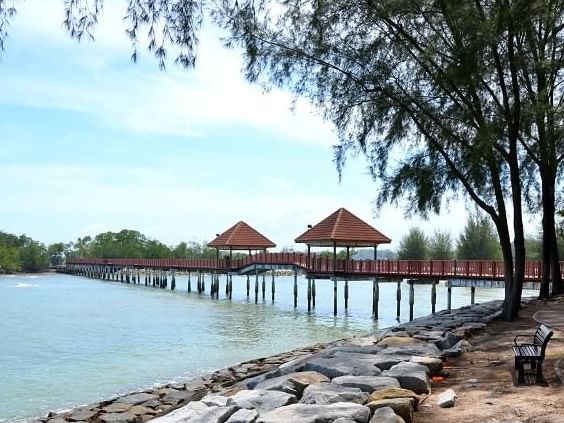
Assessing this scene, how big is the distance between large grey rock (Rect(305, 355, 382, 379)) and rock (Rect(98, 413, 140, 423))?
7.58 ft

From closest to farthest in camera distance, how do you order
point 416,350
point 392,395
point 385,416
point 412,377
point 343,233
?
1. point 385,416
2. point 392,395
3. point 412,377
4. point 416,350
5. point 343,233

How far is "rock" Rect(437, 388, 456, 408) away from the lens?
547 cm

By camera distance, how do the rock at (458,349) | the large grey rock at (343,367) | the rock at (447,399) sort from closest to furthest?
the rock at (447,399) < the large grey rock at (343,367) < the rock at (458,349)

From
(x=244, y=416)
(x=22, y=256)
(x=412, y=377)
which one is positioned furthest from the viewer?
(x=22, y=256)

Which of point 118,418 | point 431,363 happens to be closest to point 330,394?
point 431,363

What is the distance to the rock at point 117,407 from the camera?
338 inches

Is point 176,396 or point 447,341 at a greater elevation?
point 447,341

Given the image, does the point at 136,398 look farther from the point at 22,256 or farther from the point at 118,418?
the point at 22,256

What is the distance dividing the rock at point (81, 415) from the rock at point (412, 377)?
421 centimetres

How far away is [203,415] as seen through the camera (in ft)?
18.0

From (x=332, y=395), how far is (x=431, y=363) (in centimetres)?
186

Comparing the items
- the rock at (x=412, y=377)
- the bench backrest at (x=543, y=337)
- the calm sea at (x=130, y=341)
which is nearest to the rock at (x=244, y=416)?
the rock at (x=412, y=377)

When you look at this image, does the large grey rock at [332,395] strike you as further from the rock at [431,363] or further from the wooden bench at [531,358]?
the wooden bench at [531,358]

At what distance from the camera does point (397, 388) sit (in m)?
5.61
